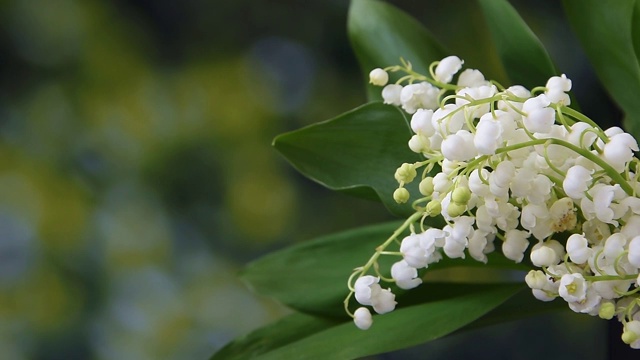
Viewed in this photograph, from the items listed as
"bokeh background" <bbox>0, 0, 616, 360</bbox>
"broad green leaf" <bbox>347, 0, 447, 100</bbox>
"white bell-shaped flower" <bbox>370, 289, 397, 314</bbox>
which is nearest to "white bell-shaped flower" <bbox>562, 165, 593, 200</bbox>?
"white bell-shaped flower" <bbox>370, 289, 397, 314</bbox>

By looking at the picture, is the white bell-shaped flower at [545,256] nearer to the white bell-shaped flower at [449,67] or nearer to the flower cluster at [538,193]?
the flower cluster at [538,193]

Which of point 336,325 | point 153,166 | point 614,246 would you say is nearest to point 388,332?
point 336,325

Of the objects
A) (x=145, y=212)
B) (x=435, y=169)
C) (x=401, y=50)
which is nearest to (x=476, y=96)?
(x=435, y=169)

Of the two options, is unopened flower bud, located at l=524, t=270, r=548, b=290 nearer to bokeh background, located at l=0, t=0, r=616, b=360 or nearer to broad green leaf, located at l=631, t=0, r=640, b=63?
broad green leaf, located at l=631, t=0, r=640, b=63

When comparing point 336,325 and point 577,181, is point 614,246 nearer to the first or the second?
point 577,181

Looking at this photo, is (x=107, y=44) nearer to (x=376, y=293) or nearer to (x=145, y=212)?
(x=145, y=212)

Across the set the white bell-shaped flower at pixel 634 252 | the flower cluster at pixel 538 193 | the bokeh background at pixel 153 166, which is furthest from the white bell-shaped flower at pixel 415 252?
the bokeh background at pixel 153 166
